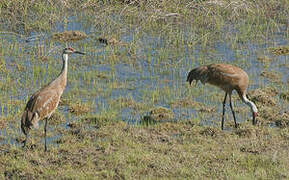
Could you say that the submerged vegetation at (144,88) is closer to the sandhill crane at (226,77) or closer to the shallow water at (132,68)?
the shallow water at (132,68)

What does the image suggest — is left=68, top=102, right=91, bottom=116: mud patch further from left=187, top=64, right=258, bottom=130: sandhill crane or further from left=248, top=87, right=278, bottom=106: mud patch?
left=248, top=87, right=278, bottom=106: mud patch

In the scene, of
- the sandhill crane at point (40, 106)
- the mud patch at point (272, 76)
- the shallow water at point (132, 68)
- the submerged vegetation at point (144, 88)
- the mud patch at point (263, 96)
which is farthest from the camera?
the mud patch at point (272, 76)

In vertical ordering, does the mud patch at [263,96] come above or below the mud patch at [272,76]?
below

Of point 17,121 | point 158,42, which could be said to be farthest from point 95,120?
point 158,42

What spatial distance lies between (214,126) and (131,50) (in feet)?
13.9

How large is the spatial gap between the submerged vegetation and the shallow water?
0.09ft

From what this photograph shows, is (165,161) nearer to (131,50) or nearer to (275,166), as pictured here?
(275,166)

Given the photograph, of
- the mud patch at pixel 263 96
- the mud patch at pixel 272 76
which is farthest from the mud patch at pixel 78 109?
the mud patch at pixel 272 76

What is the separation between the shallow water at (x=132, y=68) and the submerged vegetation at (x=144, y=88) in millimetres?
27

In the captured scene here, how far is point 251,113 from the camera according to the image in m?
10.7

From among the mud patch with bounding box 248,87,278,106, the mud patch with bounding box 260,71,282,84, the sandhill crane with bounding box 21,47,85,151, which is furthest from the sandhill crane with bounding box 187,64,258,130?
the sandhill crane with bounding box 21,47,85,151

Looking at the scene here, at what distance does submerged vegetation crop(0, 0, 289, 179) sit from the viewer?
8.28 m

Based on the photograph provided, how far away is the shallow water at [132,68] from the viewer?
1081cm

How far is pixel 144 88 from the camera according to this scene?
11766 mm
